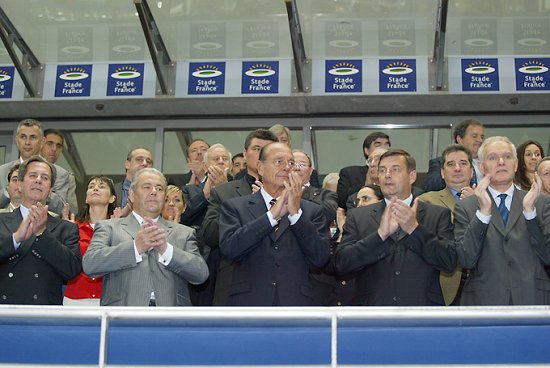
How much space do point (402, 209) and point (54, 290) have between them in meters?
2.11

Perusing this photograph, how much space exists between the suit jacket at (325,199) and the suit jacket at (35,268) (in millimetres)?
1577

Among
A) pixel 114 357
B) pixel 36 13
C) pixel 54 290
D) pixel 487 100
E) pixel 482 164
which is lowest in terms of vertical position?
pixel 114 357

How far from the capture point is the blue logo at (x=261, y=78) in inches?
376

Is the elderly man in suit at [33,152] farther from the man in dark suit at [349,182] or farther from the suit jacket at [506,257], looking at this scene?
the suit jacket at [506,257]

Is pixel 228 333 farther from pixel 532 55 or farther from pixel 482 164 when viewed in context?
pixel 532 55

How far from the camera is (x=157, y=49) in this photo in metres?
9.53

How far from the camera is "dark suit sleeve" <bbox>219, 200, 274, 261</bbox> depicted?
15.6 feet

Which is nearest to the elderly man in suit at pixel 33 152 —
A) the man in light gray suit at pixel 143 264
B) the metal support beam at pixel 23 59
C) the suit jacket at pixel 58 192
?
the suit jacket at pixel 58 192

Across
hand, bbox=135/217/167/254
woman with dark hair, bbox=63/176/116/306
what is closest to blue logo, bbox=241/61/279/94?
woman with dark hair, bbox=63/176/116/306

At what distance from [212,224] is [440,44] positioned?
14.6ft

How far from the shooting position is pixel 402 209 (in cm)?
486

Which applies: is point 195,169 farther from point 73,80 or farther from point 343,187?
point 73,80

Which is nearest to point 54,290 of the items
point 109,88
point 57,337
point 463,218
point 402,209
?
point 57,337

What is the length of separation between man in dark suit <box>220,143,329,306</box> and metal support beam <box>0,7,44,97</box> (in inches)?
210
